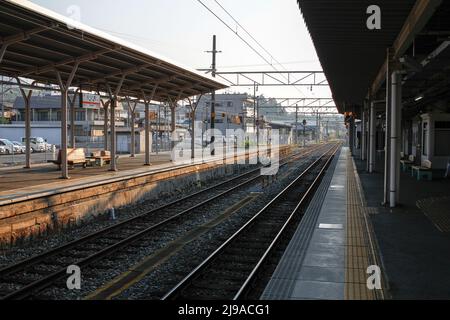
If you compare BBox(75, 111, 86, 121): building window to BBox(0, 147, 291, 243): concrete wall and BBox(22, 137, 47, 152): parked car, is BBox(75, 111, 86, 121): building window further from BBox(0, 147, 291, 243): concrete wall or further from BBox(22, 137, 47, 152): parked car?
BBox(0, 147, 291, 243): concrete wall

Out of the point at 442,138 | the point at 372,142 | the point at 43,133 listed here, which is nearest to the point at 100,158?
the point at 372,142

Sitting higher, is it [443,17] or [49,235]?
[443,17]

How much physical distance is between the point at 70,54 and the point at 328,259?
30.8 ft

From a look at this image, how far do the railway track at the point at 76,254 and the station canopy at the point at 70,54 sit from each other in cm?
456

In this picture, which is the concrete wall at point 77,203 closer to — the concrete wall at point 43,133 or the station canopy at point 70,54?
the station canopy at point 70,54

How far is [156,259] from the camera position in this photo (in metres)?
8.41

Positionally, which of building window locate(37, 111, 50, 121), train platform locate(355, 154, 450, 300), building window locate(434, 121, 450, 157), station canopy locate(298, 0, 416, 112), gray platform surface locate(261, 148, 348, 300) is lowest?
gray platform surface locate(261, 148, 348, 300)

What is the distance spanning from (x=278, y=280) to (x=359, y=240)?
299 centimetres

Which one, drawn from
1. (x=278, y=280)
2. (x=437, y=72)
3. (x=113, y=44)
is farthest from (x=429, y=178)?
(x=278, y=280)

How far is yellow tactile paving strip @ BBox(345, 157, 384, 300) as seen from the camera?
5905 mm

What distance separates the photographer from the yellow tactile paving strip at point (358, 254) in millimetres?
5905

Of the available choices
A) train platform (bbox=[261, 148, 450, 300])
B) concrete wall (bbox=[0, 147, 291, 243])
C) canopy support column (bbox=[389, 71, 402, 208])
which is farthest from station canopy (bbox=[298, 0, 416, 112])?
concrete wall (bbox=[0, 147, 291, 243])

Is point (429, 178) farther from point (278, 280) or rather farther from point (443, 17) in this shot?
point (278, 280)

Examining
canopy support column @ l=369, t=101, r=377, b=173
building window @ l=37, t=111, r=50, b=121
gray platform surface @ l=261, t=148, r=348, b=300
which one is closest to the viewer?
gray platform surface @ l=261, t=148, r=348, b=300
